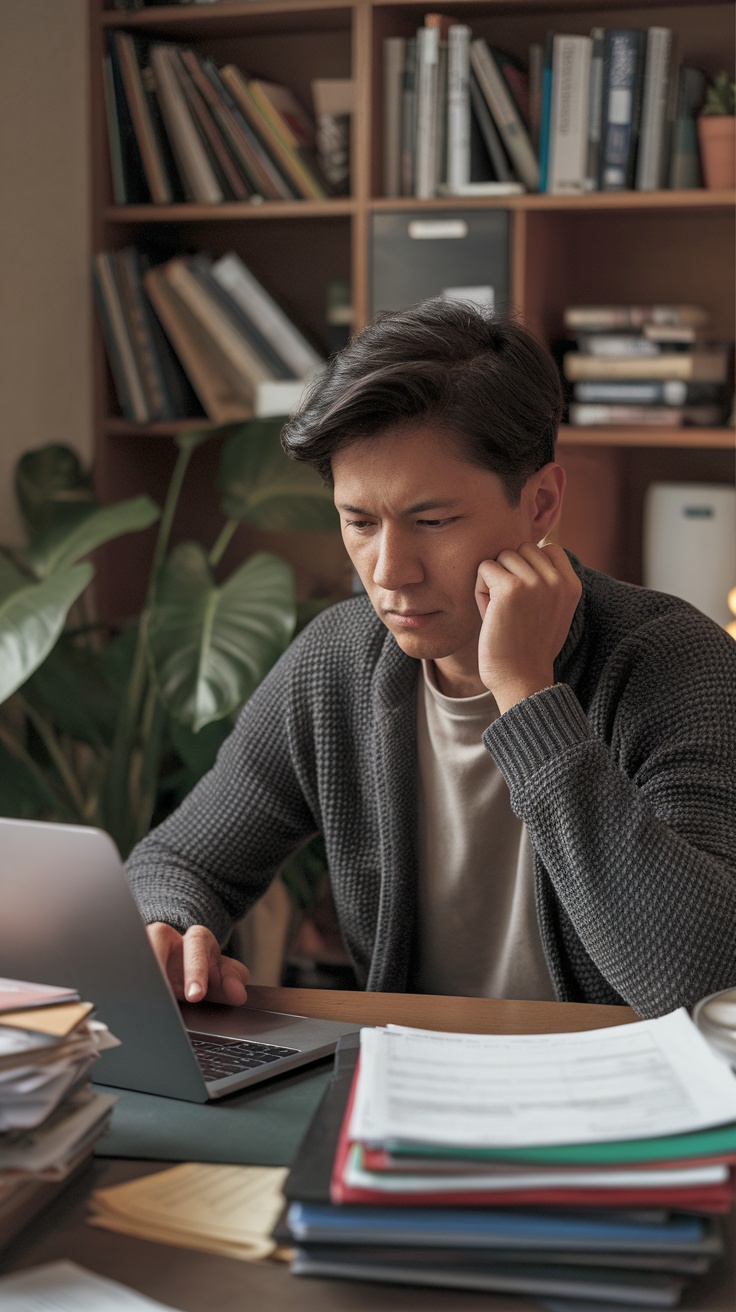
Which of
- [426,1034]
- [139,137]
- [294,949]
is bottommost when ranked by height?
[294,949]

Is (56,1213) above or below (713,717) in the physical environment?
below

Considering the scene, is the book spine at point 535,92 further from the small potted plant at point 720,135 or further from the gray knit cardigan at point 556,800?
the gray knit cardigan at point 556,800

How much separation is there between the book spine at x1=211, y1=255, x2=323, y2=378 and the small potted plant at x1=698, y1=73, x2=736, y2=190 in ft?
2.83

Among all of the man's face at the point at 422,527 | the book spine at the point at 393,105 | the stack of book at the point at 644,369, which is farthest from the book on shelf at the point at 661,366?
the man's face at the point at 422,527

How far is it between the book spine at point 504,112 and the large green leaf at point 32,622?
1.21 m

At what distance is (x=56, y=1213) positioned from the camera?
2.54 ft

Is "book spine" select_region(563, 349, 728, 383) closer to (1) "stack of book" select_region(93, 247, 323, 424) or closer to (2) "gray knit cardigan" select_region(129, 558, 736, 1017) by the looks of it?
(1) "stack of book" select_region(93, 247, 323, 424)

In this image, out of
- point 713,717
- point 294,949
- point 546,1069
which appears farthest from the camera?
point 294,949

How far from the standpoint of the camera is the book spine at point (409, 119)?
265 cm

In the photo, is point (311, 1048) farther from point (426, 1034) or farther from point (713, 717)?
point (713, 717)

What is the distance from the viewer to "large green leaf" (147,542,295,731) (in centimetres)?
207

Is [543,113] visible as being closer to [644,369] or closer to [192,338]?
[644,369]

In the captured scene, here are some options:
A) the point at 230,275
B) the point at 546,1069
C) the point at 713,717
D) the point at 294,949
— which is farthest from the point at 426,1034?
the point at 230,275

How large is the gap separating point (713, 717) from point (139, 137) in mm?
2142
